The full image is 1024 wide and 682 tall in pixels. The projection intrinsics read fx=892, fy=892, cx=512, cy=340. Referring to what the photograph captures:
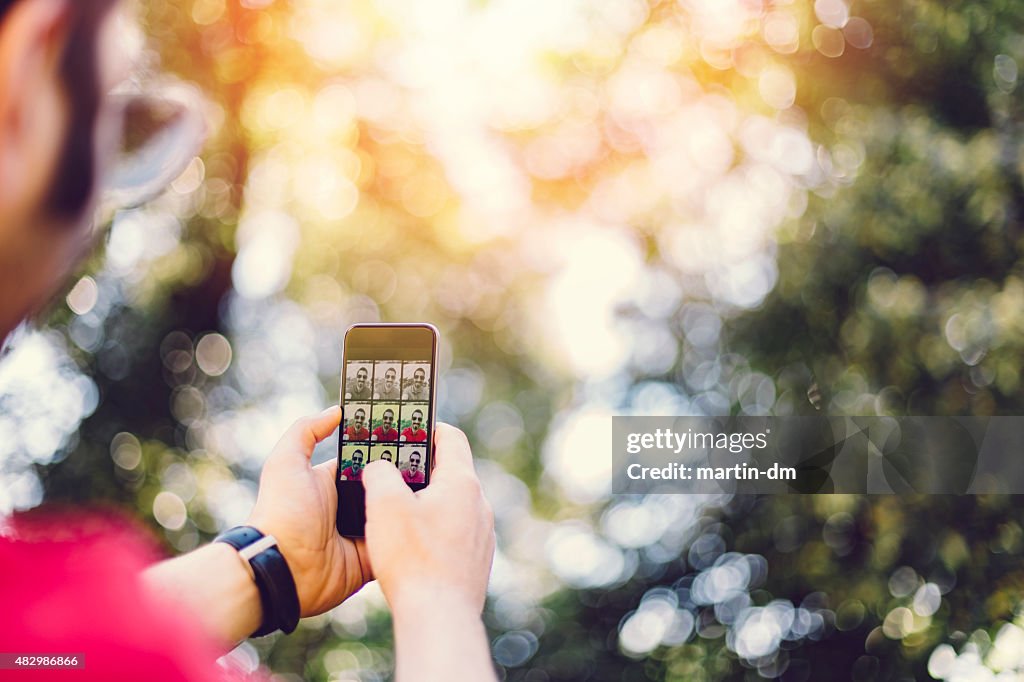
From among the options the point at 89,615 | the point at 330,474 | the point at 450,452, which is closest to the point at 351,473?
the point at 330,474

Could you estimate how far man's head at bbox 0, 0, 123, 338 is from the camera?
1.10ft

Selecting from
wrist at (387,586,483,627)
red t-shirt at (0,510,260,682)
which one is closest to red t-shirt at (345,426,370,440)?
wrist at (387,586,483,627)

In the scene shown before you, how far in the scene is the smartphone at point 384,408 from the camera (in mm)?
990

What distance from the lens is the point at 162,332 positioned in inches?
70.9

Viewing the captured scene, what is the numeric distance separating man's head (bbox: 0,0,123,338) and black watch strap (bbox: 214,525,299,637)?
53 cm

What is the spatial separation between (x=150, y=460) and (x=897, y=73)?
1.52 metres

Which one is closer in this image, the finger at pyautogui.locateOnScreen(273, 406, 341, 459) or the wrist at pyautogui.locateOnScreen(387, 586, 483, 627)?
the wrist at pyautogui.locateOnScreen(387, 586, 483, 627)

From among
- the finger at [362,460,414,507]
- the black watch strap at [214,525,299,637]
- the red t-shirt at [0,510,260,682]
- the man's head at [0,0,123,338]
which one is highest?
the man's head at [0,0,123,338]

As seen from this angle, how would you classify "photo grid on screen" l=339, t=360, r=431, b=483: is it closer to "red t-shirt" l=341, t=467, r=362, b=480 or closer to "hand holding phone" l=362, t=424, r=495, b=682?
"red t-shirt" l=341, t=467, r=362, b=480

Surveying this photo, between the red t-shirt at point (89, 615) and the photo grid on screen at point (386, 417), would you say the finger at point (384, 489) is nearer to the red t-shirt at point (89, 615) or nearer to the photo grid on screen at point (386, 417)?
the photo grid on screen at point (386, 417)

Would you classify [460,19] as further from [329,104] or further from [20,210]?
[20,210]

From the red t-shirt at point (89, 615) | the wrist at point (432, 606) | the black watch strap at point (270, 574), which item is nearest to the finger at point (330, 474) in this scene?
the black watch strap at point (270, 574)

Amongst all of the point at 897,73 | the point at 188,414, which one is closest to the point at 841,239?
the point at 897,73

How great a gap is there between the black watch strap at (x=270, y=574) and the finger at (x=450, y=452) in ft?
0.58
